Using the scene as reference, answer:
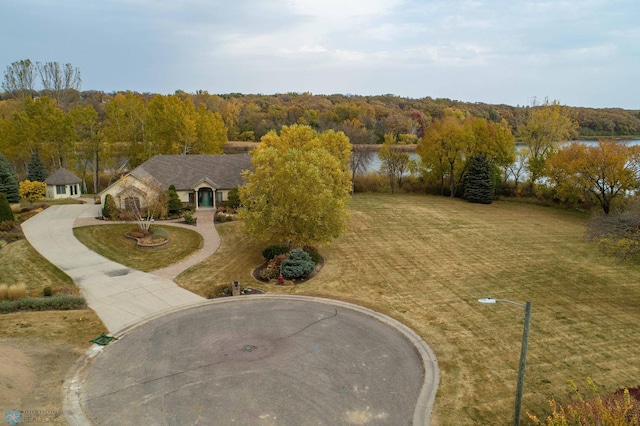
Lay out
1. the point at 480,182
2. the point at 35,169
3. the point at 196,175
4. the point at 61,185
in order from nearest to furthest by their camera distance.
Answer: the point at 196,175, the point at 61,185, the point at 35,169, the point at 480,182

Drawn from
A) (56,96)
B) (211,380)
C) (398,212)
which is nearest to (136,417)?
(211,380)

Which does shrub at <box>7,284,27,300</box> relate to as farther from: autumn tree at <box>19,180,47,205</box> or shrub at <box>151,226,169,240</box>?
autumn tree at <box>19,180,47,205</box>

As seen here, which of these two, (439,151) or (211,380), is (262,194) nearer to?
(211,380)

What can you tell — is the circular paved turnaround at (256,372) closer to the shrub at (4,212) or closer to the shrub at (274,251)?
the shrub at (274,251)

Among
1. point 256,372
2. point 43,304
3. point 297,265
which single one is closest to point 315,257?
point 297,265

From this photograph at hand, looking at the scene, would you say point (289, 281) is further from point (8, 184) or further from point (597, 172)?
point (597, 172)

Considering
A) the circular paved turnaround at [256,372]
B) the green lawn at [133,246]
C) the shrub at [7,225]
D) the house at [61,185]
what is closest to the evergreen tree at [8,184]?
the house at [61,185]
